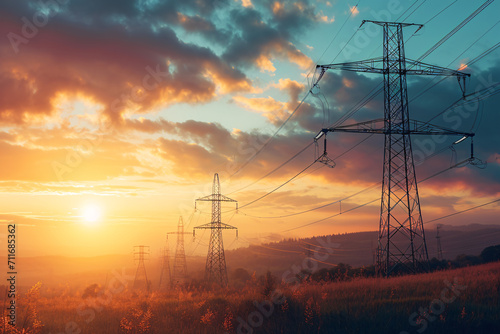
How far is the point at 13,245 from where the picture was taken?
1445cm

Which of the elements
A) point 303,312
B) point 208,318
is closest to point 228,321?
point 208,318

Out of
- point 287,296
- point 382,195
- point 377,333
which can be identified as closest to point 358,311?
point 377,333

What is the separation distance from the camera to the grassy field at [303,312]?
486 inches

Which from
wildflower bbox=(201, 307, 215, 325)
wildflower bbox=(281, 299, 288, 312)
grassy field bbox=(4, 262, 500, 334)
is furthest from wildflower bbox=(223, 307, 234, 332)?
wildflower bbox=(281, 299, 288, 312)

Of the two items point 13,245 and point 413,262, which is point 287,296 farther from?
point 413,262

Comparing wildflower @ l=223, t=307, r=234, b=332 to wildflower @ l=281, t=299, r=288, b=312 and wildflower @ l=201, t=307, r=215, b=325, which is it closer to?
wildflower @ l=201, t=307, r=215, b=325

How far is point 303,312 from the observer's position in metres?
13.6

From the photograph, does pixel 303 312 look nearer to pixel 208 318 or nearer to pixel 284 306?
pixel 284 306

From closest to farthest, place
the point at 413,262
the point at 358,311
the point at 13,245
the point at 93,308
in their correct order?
the point at 358,311 → the point at 13,245 → the point at 93,308 → the point at 413,262

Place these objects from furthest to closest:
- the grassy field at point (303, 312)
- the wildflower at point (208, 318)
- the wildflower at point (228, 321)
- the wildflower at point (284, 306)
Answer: the wildflower at point (284, 306) < the wildflower at point (208, 318) < the wildflower at point (228, 321) < the grassy field at point (303, 312)

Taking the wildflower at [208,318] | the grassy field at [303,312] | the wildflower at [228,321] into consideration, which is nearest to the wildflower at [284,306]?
the grassy field at [303,312]

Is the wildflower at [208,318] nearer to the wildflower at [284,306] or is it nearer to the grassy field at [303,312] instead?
the grassy field at [303,312]

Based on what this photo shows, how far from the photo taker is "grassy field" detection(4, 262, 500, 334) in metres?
12.3

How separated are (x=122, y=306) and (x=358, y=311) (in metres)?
9.65
